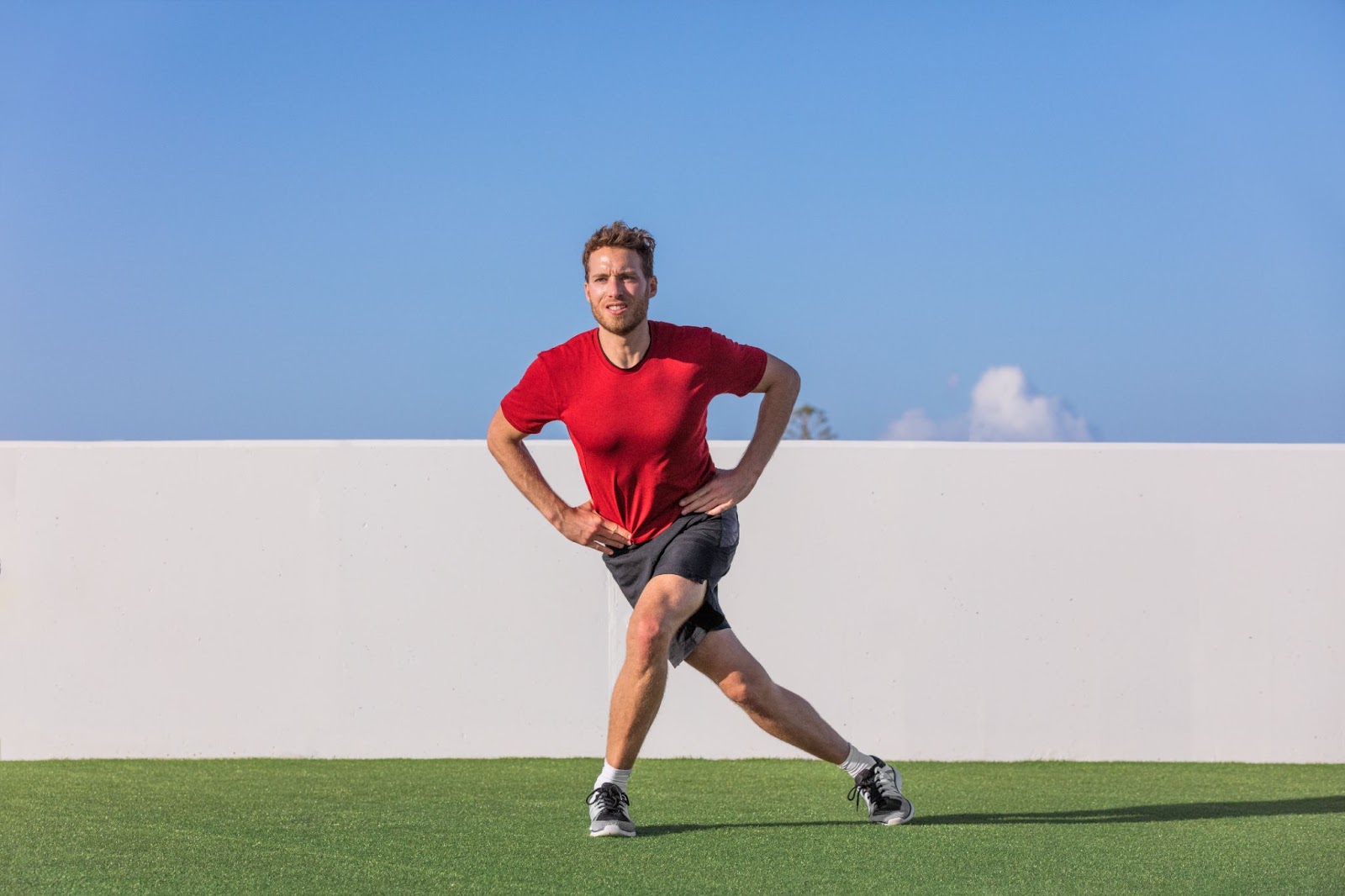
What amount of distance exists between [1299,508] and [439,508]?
12.7 feet

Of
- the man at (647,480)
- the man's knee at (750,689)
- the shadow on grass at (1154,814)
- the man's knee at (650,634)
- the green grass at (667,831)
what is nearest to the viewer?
the green grass at (667,831)

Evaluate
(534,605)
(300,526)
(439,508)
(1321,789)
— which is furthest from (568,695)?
(1321,789)

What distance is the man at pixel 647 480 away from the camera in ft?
13.5

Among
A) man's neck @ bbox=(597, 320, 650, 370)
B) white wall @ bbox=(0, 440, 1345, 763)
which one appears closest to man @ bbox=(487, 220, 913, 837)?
man's neck @ bbox=(597, 320, 650, 370)

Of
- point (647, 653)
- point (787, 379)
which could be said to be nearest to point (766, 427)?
point (787, 379)

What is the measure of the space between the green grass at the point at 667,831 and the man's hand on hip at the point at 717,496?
94 centimetres

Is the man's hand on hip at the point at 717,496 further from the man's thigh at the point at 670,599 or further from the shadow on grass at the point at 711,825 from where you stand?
the shadow on grass at the point at 711,825

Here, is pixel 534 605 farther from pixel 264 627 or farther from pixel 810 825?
pixel 810 825

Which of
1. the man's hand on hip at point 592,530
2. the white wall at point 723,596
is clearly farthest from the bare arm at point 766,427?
the white wall at point 723,596

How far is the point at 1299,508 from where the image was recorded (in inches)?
256

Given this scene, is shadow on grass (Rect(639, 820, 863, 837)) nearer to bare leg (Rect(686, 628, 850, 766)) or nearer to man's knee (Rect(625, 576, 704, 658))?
bare leg (Rect(686, 628, 850, 766))

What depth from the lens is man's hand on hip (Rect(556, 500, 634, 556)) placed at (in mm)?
4285

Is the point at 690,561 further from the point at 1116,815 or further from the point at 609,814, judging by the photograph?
the point at 1116,815

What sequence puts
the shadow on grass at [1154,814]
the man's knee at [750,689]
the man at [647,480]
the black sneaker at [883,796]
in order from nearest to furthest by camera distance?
the man at [647,480] < the man's knee at [750,689] < the black sneaker at [883,796] < the shadow on grass at [1154,814]
